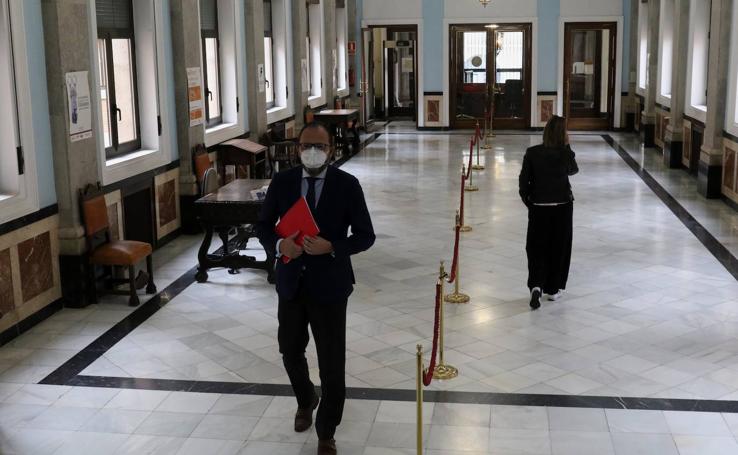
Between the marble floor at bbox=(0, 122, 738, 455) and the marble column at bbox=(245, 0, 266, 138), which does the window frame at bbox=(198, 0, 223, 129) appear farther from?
the marble floor at bbox=(0, 122, 738, 455)

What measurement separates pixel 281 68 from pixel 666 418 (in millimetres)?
11365

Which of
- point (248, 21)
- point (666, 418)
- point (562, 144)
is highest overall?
point (248, 21)

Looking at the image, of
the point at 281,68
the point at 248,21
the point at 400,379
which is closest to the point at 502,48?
the point at 281,68

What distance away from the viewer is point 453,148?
18.1 m

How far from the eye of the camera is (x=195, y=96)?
10445 mm

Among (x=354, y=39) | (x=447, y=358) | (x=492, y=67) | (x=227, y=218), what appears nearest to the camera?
(x=447, y=358)

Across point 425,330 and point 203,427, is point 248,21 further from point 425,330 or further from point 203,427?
point 203,427

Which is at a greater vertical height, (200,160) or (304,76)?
(304,76)

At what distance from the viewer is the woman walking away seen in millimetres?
6992

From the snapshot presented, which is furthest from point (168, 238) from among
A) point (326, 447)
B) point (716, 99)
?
point (716, 99)

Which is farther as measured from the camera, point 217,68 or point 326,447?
point 217,68

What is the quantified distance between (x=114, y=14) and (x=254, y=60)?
394 cm

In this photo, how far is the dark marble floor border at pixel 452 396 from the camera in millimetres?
5355

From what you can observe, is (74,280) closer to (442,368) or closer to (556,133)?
(442,368)
